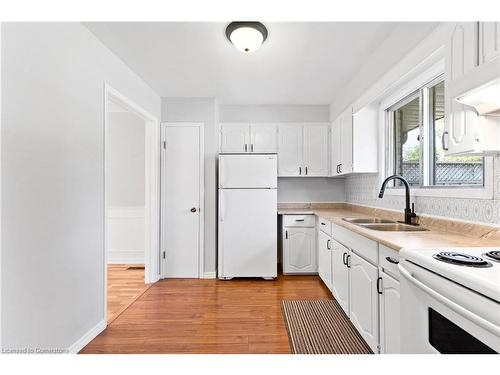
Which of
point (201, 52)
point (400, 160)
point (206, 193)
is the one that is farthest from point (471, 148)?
point (206, 193)

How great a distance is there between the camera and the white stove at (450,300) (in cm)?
73

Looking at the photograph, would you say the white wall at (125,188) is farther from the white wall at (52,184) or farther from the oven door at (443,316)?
the oven door at (443,316)

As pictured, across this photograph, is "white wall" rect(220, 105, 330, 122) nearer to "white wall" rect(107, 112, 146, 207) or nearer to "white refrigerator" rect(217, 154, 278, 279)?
"white refrigerator" rect(217, 154, 278, 279)

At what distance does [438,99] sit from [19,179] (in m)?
2.95

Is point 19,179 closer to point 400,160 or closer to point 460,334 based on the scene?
point 460,334

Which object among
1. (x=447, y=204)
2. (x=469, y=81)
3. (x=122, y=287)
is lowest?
(x=122, y=287)

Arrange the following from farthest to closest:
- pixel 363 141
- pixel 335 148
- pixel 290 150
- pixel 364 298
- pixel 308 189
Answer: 1. pixel 308 189
2. pixel 290 150
3. pixel 335 148
4. pixel 363 141
5. pixel 364 298

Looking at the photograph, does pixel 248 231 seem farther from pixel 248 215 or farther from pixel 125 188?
pixel 125 188

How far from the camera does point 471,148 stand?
1186 mm

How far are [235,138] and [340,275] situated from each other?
2376 millimetres

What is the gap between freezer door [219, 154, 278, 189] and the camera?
3230 mm

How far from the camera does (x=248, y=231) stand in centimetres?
326

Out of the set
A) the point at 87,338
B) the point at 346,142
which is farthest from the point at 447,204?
the point at 87,338

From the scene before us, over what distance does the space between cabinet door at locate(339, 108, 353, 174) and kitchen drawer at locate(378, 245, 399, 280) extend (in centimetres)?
159
